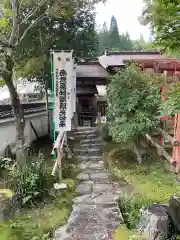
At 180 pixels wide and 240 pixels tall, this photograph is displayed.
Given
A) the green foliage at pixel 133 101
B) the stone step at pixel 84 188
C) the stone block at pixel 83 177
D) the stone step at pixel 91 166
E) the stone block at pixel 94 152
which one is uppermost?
the green foliage at pixel 133 101

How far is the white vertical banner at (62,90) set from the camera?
10125 mm

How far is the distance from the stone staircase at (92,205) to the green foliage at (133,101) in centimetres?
172

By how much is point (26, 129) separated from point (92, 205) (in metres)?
6.81

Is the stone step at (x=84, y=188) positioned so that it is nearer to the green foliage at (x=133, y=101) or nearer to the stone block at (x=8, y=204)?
the green foliage at (x=133, y=101)

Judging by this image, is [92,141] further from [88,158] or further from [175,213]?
[175,213]

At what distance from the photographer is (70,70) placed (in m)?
10.3

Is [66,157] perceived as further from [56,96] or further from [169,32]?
[169,32]

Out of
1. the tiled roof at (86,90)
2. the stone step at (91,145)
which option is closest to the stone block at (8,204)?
the stone step at (91,145)

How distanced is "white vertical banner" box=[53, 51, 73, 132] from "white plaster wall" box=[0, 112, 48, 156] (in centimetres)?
236

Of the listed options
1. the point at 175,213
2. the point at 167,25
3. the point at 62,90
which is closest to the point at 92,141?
the point at 62,90

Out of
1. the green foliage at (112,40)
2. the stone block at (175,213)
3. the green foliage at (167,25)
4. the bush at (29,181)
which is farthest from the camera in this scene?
the green foliage at (112,40)

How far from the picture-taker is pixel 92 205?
7512mm

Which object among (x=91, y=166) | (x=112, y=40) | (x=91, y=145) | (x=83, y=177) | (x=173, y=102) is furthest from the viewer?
(x=112, y=40)

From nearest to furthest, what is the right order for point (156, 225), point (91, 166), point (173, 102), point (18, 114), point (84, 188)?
point (173, 102) < point (156, 225) < point (84, 188) < point (18, 114) < point (91, 166)
